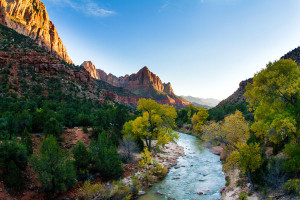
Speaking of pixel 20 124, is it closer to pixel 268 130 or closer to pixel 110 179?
pixel 110 179

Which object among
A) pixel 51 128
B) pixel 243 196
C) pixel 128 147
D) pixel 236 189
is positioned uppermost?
pixel 51 128

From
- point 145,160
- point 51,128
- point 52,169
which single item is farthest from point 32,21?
point 145,160

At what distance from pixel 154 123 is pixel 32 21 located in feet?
392

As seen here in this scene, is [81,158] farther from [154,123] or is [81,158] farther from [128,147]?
[154,123]

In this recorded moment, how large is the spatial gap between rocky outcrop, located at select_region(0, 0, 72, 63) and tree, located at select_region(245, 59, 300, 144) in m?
96.8

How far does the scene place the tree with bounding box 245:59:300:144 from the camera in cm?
1070

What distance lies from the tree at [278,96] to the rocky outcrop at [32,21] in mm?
96795

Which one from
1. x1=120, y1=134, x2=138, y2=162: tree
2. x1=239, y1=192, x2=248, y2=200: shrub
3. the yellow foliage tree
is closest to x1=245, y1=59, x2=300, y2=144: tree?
the yellow foliage tree

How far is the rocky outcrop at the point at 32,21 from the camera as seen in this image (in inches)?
3258

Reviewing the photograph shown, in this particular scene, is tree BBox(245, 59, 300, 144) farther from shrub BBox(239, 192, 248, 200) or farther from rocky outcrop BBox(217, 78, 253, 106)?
rocky outcrop BBox(217, 78, 253, 106)

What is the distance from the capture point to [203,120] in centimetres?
5128

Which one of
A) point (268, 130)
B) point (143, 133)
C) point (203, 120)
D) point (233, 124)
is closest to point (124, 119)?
point (143, 133)

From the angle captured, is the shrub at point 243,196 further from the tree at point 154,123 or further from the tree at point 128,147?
the tree at point 128,147

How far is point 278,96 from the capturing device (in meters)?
12.2
